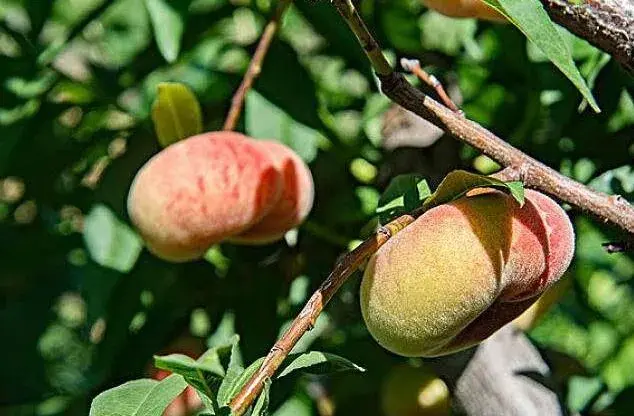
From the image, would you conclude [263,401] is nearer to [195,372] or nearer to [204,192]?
[195,372]

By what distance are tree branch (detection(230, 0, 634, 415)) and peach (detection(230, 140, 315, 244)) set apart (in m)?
0.28

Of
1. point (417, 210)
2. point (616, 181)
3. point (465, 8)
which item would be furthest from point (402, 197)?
point (616, 181)

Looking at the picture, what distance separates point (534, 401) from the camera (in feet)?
2.85

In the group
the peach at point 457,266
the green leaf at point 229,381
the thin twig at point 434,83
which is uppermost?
the thin twig at point 434,83

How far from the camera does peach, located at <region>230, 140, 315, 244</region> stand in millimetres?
939

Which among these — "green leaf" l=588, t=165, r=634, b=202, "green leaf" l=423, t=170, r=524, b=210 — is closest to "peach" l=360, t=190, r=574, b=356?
"green leaf" l=423, t=170, r=524, b=210

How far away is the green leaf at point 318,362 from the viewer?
0.61m

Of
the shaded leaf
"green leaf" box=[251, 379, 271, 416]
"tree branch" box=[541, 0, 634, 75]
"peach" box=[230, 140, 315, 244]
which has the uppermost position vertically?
"tree branch" box=[541, 0, 634, 75]

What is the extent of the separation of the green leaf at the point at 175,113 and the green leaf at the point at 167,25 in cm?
3

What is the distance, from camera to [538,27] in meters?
0.57

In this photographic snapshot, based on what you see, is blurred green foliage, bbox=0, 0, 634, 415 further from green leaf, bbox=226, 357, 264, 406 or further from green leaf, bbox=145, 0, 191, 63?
green leaf, bbox=226, 357, 264, 406

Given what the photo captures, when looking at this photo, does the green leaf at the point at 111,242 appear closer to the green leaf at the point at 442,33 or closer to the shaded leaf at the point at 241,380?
the green leaf at the point at 442,33

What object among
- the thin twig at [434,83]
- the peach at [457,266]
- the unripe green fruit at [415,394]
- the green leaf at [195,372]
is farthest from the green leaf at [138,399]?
the unripe green fruit at [415,394]

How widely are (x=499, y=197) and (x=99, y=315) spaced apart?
527 millimetres
